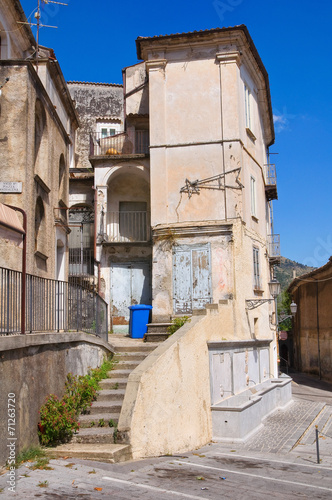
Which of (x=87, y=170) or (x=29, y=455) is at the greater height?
(x=87, y=170)

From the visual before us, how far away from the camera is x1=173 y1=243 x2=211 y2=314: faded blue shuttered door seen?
18656 millimetres

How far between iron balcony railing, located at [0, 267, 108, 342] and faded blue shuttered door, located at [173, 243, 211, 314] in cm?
549

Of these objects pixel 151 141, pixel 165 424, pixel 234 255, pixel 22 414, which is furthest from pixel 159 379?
pixel 151 141

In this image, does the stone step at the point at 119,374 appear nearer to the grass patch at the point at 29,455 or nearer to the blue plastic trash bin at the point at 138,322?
the grass patch at the point at 29,455

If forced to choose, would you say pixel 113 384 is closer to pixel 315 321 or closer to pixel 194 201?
pixel 194 201

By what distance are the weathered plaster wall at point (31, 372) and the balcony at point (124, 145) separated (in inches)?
523

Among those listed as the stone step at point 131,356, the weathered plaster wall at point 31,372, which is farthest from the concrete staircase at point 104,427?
the weathered plaster wall at point 31,372

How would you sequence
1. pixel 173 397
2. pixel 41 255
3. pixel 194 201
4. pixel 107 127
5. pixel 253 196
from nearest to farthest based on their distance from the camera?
pixel 173 397 < pixel 41 255 < pixel 194 201 < pixel 253 196 < pixel 107 127

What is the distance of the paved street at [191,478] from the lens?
7.17 metres

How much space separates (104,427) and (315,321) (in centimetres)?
2511

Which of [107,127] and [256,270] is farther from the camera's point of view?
[107,127]

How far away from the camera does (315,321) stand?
107ft

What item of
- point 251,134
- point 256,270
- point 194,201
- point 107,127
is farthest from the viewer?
point 107,127

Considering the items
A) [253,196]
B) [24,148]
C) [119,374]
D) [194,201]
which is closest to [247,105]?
[253,196]
